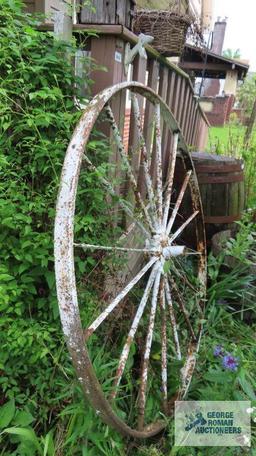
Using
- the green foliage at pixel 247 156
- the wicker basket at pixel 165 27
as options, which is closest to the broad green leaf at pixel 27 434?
the wicker basket at pixel 165 27

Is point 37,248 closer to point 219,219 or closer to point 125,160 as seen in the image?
point 125,160

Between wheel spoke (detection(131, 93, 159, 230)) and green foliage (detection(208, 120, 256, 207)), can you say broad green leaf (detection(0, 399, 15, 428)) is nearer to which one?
wheel spoke (detection(131, 93, 159, 230))

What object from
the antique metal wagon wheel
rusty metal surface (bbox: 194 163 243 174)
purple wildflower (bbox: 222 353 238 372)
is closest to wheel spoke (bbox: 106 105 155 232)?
the antique metal wagon wheel

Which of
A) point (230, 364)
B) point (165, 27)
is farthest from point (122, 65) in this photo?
point (230, 364)

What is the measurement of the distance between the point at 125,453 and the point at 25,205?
1122 mm

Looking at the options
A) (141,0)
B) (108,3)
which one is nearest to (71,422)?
(108,3)

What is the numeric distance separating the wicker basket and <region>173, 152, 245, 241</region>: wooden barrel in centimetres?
86

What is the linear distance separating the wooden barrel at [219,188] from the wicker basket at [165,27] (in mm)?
856

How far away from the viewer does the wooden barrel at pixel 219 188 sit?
319 cm

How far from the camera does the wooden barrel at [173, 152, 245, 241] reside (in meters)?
3.19

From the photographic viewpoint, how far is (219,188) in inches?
127

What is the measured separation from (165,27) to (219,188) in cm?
130

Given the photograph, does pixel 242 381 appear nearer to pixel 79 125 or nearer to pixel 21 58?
pixel 79 125

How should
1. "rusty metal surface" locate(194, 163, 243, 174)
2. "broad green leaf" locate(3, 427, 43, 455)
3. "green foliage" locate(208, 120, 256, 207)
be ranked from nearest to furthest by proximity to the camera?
"broad green leaf" locate(3, 427, 43, 455)
"rusty metal surface" locate(194, 163, 243, 174)
"green foliage" locate(208, 120, 256, 207)
